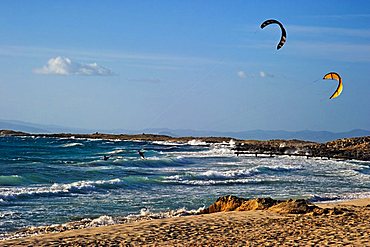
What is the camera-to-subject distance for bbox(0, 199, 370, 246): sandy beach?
10641mm

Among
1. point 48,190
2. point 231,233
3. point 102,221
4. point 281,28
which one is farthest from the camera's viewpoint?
point 48,190

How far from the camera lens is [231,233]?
11531 mm

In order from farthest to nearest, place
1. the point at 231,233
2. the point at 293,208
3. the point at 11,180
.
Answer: the point at 11,180, the point at 293,208, the point at 231,233

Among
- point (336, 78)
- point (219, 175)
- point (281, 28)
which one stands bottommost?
point (219, 175)

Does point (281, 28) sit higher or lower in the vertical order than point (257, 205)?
higher

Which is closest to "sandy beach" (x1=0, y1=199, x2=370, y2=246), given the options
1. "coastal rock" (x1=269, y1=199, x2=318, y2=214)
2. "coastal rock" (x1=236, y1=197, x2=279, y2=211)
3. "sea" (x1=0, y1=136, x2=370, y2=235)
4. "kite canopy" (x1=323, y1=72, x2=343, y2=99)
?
"coastal rock" (x1=269, y1=199, x2=318, y2=214)

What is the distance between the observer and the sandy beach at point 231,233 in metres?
10.6

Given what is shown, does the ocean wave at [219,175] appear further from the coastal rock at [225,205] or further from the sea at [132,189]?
the coastal rock at [225,205]

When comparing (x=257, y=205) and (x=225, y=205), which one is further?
(x=225, y=205)

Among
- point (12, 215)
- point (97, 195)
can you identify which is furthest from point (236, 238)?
point (97, 195)

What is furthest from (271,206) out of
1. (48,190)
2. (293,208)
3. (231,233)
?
(48,190)

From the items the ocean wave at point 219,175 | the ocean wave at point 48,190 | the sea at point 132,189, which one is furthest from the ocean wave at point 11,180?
the ocean wave at point 219,175

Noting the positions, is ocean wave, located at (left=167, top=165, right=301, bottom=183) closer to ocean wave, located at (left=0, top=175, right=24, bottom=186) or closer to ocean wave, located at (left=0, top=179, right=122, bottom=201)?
ocean wave, located at (left=0, top=179, right=122, bottom=201)

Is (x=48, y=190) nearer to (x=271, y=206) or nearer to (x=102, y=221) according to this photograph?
(x=102, y=221)
